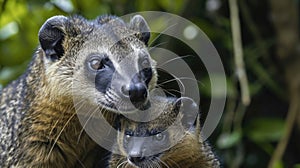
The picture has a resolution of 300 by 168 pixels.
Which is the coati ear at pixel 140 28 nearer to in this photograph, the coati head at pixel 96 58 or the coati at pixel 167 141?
the coati head at pixel 96 58

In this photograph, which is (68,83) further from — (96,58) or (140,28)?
(140,28)

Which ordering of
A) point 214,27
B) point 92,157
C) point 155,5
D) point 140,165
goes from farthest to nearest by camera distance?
1. point 214,27
2. point 155,5
3. point 92,157
4. point 140,165

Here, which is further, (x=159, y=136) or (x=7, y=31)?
(x=7, y=31)

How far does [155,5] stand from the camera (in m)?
7.37

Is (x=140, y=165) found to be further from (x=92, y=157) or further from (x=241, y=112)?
(x=241, y=112)

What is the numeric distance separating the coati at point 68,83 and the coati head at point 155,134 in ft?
0.53

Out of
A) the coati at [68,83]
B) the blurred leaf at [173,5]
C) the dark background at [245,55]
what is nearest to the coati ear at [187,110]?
the coati at [68,83]

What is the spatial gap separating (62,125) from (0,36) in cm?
233

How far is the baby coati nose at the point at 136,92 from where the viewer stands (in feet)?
14.6

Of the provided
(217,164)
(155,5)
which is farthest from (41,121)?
(155,5)

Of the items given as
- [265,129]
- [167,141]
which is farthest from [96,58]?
[265,129]

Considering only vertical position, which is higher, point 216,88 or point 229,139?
point 216,88

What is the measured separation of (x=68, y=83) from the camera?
4.96 m

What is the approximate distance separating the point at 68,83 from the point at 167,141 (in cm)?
71
